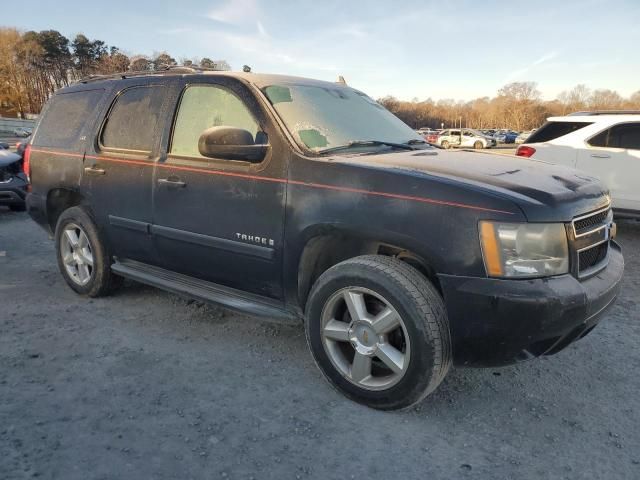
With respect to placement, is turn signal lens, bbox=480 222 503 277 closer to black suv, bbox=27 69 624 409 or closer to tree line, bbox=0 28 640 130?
black suv, bbox=27 69 624 409

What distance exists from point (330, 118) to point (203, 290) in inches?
57.3

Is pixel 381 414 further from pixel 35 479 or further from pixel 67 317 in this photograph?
pixel 67 317

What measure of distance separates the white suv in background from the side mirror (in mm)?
5720

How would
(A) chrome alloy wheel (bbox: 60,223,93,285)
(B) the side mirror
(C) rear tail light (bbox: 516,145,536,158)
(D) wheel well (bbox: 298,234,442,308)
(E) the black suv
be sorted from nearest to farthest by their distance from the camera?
(E) the black suv, (D) wheel well (bbox: 298,234,442,308), (B) the side mirror, (A) chrome alloy wheel (bbox: 60,223,93,285), (C) rear tail light (bbox: 516,145,536,158)

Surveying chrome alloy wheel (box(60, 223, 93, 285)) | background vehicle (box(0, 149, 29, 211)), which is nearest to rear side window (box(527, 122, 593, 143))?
chrome alloy wheel (box(60, 223, 93, 285))

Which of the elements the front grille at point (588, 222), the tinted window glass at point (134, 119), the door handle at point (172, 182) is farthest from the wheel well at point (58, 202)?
the front grille at point (588, 222)

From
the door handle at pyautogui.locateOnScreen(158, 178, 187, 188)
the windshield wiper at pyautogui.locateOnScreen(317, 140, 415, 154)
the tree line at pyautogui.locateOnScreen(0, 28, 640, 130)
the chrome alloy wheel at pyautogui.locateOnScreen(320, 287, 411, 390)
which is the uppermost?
the tree line at pyautogui.locateOnScreen(0, 28, 640, 130)

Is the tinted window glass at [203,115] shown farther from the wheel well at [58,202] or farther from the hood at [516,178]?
the wheel well at [58,202]

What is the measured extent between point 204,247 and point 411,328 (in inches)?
61.4

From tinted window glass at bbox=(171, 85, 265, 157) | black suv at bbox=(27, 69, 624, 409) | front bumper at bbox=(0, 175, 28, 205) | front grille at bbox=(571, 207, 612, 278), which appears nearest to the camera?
black suv at bbox=(27, 69, 624, 409)

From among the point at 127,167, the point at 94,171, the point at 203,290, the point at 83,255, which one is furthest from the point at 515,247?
the point at 83,255

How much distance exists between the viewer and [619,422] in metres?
2.64

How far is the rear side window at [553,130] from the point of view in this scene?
24.1 feet

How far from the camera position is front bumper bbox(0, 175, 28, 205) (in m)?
8.05
